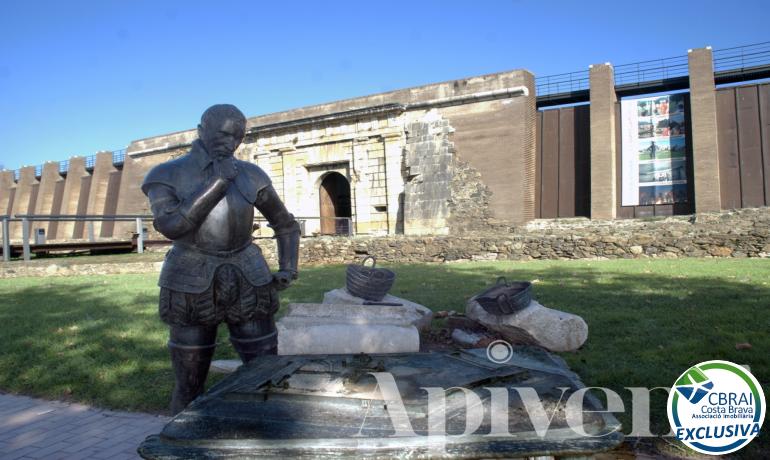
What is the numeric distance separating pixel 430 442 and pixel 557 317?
351 centimetres

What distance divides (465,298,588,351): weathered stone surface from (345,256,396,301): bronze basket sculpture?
1.37 metres

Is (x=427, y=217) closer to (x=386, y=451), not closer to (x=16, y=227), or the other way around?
(x=386, y=451)

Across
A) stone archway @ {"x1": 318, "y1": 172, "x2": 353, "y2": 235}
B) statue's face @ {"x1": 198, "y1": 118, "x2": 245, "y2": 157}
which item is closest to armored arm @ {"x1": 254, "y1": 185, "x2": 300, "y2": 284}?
statue's face @ {"x1": 198, "y1": 118, "x2": 245, "y2": 157}

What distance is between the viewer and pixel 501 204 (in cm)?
1706

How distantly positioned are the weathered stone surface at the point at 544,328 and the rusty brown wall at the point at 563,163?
13.9m

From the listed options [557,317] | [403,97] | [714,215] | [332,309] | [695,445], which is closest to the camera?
[695,445]

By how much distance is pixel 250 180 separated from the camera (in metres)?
2.90

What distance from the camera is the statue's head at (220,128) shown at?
2738 mm

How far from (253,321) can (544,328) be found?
3037 millimetres

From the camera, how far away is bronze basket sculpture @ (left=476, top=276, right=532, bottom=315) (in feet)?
16.8

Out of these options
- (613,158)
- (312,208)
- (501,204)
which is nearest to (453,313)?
(501,204)

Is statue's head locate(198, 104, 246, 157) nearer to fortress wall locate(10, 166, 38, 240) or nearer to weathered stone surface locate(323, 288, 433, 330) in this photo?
weathered stone surface locate(323, 288, 433, 330)

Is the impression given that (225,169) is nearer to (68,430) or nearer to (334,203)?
(68,430)

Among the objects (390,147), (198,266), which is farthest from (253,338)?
(390,147)
